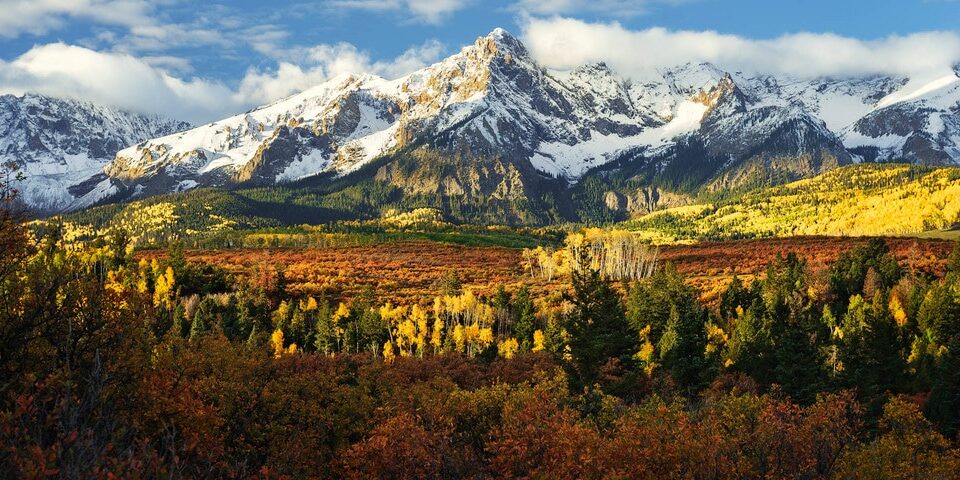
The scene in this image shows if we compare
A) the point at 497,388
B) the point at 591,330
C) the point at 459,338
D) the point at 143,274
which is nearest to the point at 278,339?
the point at 459,338

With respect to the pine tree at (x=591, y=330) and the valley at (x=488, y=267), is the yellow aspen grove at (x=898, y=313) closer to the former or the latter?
the valley at (x=488, y=267)

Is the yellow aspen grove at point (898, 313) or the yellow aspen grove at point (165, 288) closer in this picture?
the yellow aspen grove at point (898, 313)

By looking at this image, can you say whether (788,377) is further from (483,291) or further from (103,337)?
(483,291)

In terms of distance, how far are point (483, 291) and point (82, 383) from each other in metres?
112

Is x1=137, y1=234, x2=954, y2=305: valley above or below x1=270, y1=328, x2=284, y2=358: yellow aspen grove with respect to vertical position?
above

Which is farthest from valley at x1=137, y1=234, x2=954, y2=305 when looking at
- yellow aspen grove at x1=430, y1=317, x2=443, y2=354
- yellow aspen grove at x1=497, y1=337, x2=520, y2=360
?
yellow aspen grove at x1=497, y1=337, x2=520, y2=360

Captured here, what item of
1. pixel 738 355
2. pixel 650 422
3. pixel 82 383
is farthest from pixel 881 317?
pixel 82 383

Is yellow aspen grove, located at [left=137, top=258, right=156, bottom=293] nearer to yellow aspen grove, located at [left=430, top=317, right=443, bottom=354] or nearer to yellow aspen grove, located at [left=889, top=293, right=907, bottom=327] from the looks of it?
yellow aspen grove, located at [left=430, top=317, right=443, bottom=354]

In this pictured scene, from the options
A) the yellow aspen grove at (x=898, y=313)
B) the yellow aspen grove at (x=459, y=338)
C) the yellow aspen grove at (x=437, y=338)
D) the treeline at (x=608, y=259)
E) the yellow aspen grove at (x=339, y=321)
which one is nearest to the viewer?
the yellow aspen grove at (x=898, y=313)

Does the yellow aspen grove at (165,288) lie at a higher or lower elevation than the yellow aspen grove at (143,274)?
lower

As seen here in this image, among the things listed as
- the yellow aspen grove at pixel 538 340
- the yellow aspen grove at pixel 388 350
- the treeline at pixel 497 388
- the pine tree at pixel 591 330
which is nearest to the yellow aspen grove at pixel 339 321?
the treeline at pixel 497 388

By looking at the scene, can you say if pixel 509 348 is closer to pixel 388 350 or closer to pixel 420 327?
pixel 420 327

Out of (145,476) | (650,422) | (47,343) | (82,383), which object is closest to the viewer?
(145,476)

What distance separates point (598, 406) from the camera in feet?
159
